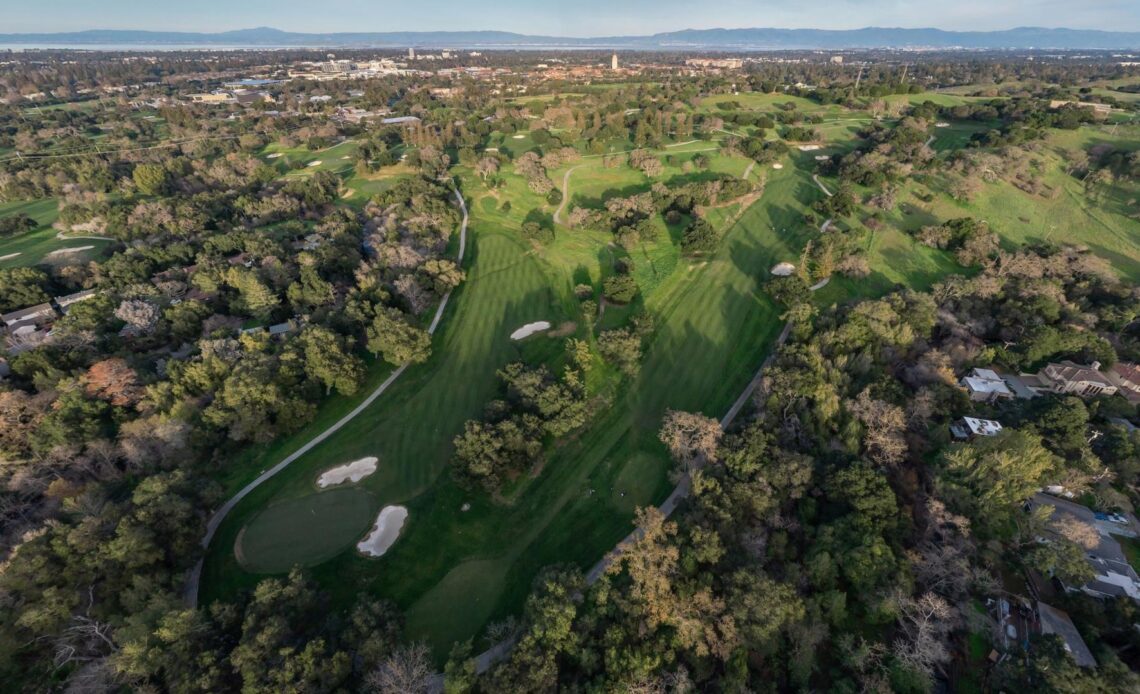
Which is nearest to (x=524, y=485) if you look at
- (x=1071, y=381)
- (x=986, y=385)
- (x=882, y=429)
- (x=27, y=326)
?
(x=882, y=429)

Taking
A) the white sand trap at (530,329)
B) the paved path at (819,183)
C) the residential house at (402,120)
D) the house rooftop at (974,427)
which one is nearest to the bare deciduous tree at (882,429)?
the house rooftop at (974,427)

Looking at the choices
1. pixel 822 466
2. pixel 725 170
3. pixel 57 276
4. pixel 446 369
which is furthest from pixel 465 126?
pixel 822 466

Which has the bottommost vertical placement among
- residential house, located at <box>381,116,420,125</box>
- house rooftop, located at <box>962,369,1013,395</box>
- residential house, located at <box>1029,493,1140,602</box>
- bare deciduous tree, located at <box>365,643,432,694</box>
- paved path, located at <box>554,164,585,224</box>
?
bare deciduous tree, located at <box>365,643,432,694</box>

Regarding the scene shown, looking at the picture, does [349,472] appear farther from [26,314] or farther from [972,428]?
[26,314]

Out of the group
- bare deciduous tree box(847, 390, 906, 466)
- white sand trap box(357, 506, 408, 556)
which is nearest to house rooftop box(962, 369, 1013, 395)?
bare deciduous tree box(847, 390, 906, 466)

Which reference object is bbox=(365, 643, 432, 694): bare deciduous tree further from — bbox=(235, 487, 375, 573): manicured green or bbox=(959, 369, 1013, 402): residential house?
bbox=(959, 369, 1013, 402): residential house

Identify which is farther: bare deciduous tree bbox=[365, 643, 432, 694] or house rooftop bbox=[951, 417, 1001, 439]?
house rooftop bbox=[951, 417, 1001, 439]
